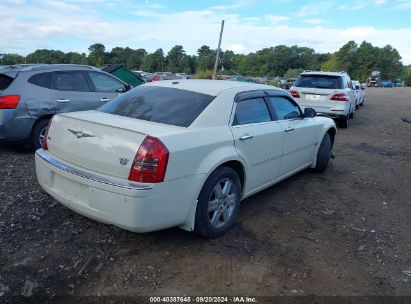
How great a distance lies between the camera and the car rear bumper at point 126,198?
3.06 m

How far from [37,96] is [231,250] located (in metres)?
4.62

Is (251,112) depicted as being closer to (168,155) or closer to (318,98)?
(168,155)

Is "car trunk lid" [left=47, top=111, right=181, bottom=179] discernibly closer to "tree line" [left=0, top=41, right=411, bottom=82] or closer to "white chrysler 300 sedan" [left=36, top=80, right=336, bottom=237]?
"white chrysler 300 sedan" [left=36, top=80, right=336, bottom=237]

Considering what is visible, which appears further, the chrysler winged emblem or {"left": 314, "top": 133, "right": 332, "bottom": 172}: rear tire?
{"left": 314, "top": 133, "right": 332, "bottom": 172}: rear tire

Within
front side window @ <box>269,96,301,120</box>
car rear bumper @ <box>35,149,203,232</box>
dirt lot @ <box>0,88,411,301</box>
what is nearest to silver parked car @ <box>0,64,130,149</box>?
dirt lot @ <box>0,88,411,301</box>

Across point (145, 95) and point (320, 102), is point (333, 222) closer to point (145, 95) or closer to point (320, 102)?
point (145, 95)

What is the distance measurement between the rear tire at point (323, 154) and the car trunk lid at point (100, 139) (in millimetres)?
3335

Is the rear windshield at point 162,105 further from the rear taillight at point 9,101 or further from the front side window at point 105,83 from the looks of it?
the front side window at point 105,83

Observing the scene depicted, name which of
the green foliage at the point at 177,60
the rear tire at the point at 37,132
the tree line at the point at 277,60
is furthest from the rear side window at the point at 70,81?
the green foliage at the point at 177,60

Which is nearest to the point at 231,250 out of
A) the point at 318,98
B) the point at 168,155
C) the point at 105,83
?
the point at 168,155

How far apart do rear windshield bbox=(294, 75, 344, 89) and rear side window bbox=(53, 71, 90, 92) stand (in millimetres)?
6465

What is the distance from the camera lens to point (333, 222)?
14.4 feet

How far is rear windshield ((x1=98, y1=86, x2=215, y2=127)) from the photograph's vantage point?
3.72 m

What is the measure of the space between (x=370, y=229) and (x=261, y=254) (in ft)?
4.83
